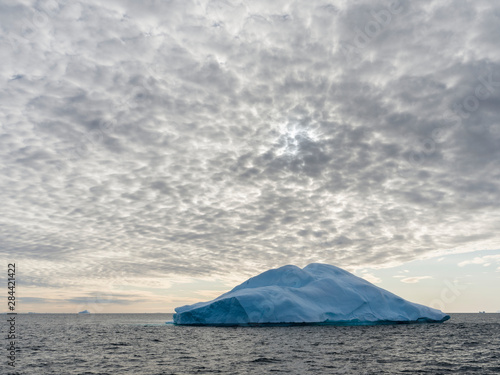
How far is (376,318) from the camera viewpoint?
175ft

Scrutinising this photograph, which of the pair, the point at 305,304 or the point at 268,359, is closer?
the point at 268,359

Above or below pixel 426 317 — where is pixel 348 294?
above

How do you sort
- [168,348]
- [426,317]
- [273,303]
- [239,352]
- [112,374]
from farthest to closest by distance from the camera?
[426,317]
[273,303]
[168,348]
[239,352]
[112,374]

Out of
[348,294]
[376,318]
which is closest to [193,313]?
[348,294]

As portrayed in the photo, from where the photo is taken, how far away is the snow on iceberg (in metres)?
49.2

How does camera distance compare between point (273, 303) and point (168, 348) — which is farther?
point (273, 303)

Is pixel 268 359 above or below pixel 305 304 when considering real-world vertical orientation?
below

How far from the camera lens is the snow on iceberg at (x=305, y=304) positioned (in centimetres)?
4916

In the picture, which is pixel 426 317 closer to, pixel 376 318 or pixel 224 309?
pixel 376 318

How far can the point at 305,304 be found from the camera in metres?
51.2

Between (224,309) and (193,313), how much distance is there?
6338 mm

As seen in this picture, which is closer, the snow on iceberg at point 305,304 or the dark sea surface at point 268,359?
the dark sea surface at point 268,359

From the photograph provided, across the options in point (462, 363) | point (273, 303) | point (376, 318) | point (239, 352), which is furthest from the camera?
point (376, 318)

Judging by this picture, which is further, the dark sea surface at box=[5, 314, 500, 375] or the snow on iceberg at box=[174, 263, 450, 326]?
the snow on iceberg at box=[174, 263, 450, 326]
